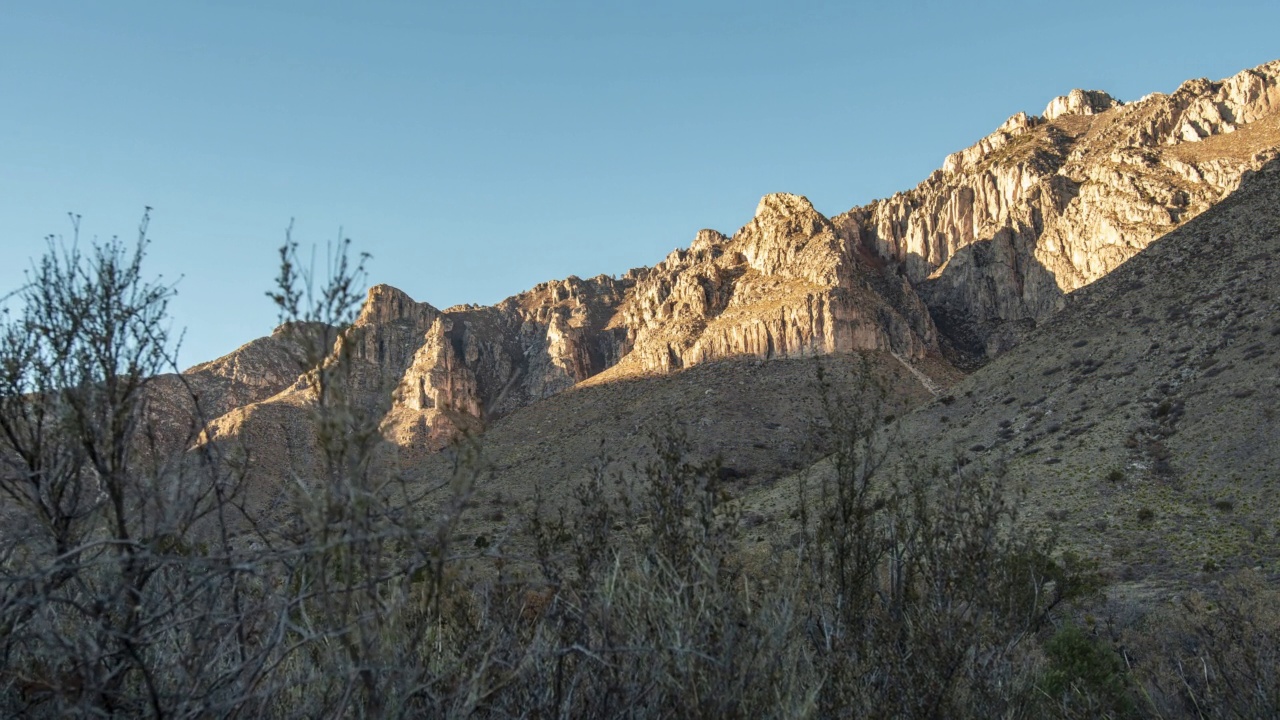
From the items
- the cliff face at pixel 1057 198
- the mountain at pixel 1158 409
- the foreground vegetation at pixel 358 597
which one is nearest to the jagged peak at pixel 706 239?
the cliff face at pixel 1057 198

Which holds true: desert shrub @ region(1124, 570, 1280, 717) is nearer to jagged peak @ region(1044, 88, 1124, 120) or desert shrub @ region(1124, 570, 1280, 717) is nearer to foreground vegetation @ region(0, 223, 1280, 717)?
foreground vegetation @ region(0, 223, 1280, 717)

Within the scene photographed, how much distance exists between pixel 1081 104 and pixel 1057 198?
3470cm

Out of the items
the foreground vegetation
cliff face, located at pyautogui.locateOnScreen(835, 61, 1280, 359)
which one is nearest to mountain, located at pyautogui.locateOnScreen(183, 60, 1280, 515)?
cliff face, located at pyautogui.locateOnScreen(835, 61, 1280, 359)

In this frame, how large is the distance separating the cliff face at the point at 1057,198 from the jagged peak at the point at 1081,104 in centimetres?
19

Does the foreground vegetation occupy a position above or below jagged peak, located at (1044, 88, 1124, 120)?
below

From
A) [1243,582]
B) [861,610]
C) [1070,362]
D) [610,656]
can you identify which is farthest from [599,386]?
[610,656]

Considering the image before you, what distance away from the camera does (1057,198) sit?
9381cm

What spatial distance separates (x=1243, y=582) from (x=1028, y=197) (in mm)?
86204

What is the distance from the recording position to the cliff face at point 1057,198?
78.7m

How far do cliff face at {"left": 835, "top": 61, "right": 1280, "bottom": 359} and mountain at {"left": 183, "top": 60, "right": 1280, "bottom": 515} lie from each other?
0.23 m

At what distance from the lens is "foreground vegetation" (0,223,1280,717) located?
392 cm

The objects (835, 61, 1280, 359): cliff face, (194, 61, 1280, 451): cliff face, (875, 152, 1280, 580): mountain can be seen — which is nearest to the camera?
(875, 152, 1280, 580): mountain

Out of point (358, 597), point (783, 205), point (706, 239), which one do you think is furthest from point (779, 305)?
point (358, 597)

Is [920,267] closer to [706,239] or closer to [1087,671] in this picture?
[706,239]
